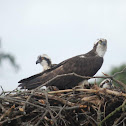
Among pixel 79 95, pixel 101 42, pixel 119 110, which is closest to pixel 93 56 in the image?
pixel 101 42

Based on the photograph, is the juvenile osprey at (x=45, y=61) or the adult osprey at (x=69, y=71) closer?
the adult osprey at (x=69, y=71)

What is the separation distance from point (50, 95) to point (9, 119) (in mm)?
820

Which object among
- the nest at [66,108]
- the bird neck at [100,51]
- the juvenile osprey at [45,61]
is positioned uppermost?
the bird neck at [100,51]

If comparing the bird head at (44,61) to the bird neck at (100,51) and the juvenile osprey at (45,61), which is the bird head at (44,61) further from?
the bird neck at (100,51)

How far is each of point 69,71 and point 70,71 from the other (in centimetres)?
2

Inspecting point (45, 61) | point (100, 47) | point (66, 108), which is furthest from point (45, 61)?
point (66, 108)

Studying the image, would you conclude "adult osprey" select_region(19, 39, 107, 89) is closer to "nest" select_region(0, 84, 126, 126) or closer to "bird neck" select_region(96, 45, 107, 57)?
"bird neck" select_region(96, 45, 107, 57)

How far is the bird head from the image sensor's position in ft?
29.4

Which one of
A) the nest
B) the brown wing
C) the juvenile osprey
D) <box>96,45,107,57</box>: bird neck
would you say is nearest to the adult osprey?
the brown wing

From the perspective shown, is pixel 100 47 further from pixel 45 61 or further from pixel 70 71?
pixel 45 61

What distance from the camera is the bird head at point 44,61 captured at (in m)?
8.96

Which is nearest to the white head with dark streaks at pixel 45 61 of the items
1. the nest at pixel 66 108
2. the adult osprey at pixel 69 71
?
the adult osprey at pixel 69 71

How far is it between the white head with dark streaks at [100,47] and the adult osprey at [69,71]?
0.16 metres

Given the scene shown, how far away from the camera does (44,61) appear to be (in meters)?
9.09
